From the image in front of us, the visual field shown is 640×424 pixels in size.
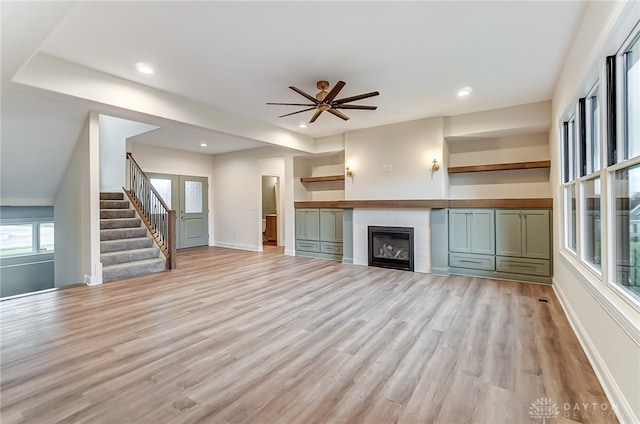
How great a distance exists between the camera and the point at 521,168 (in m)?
5.09

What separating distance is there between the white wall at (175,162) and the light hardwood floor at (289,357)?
4359 millimetres

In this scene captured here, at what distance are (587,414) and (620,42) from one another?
2362 mm

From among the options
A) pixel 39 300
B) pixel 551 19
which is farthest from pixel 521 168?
pixel 39 300

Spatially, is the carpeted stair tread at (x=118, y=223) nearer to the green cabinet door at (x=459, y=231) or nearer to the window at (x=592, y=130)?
the green cabinet door at (x=459, y=231)

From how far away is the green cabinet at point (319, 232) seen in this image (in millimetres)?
6910

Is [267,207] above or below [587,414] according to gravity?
above

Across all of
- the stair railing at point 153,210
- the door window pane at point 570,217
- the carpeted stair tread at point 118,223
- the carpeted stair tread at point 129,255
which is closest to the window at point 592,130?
the door window pane at point 570,217

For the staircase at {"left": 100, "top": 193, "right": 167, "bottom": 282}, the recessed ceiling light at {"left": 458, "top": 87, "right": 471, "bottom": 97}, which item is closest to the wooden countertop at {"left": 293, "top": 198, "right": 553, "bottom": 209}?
the recessed ceiling light at {"left": 458, "top": 87, "right": 471, "bottom": 97}

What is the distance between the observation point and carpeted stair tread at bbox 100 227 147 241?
221 inches

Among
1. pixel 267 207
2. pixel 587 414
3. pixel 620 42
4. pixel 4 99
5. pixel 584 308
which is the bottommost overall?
pixel 587 414

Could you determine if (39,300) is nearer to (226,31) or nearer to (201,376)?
(201,376)

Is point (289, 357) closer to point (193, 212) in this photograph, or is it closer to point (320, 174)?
point (320, 174)

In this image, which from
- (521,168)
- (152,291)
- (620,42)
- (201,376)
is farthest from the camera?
(521,168)

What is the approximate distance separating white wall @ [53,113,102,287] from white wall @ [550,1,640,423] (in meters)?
5.98
